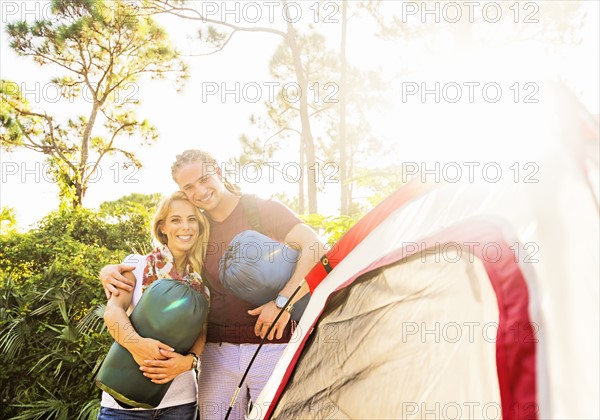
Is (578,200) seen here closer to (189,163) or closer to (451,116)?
(451,116)

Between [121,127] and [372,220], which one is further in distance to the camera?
[121,127]

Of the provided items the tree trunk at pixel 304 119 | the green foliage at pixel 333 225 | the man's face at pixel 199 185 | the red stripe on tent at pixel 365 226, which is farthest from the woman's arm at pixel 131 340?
the tree trunk at pixel 304 119

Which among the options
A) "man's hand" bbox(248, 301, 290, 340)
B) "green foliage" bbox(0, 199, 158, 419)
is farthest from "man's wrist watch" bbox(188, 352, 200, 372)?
"green foliage" bbox(0, 199, 158, 419)

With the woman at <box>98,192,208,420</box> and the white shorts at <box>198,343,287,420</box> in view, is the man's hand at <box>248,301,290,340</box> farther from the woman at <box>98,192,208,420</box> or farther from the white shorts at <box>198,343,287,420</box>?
the woman at <box>98,192,208,420</box>

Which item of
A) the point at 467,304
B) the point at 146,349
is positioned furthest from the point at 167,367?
the point at 467,304

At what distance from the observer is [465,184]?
185cm

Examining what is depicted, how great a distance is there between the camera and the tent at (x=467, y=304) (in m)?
1.49

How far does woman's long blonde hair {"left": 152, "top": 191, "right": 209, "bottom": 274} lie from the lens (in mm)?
2682

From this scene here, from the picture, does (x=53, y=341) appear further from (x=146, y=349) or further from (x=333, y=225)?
(x=146, y=349)

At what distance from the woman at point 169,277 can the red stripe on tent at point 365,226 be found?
599 millimetres

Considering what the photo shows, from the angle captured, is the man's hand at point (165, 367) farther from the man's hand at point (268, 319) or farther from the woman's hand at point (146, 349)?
the man's hand at point (268, 319)

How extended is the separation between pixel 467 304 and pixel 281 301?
104 cm

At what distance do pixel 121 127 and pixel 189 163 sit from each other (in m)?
15.9

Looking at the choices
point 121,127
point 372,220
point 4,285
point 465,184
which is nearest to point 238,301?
point 372,220
